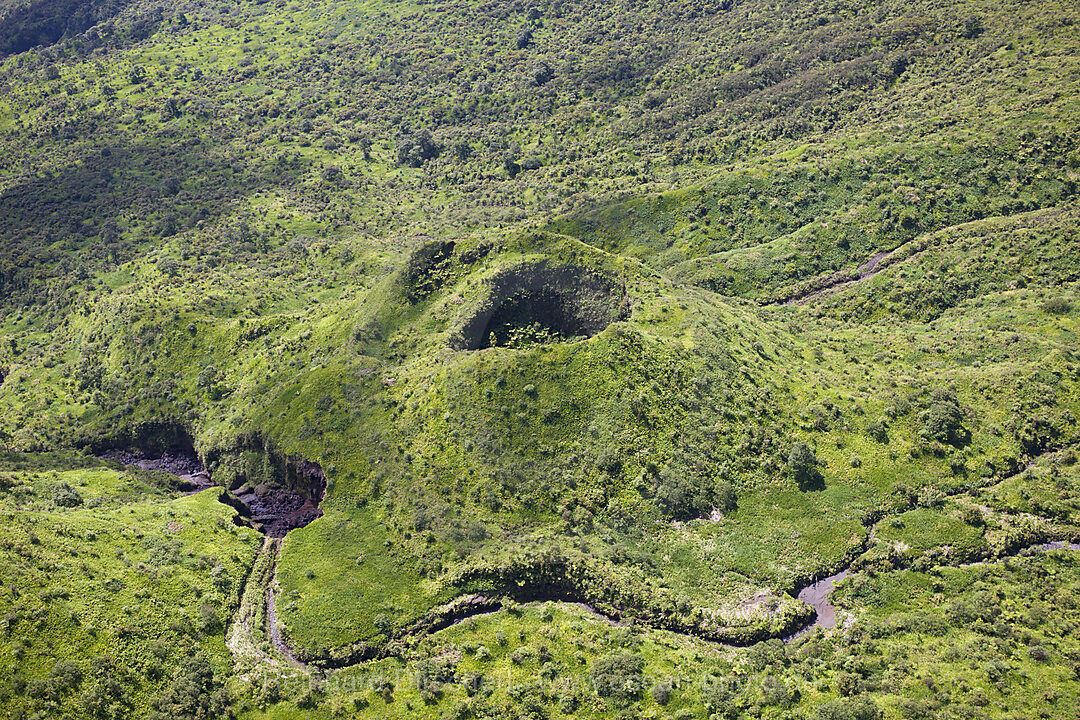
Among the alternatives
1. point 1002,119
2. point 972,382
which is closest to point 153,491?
point 972,382

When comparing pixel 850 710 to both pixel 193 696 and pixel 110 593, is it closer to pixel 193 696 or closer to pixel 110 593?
pixel 193 696

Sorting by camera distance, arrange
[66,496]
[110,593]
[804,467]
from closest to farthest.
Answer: [110,593] < [804,467] < [66,496]

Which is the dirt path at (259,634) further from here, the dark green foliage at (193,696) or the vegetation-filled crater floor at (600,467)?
the dark green foliage at (193,696)

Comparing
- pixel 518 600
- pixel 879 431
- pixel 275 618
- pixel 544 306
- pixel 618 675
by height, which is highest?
pixel 544 306

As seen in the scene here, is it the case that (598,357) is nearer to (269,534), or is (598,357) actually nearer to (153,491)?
(269,534)

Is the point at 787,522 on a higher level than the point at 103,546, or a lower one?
lower

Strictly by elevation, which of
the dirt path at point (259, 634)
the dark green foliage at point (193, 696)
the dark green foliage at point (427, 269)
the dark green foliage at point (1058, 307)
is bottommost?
the dark green foliage at point (1058, 307)

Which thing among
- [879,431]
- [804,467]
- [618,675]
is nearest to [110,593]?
[618,675]

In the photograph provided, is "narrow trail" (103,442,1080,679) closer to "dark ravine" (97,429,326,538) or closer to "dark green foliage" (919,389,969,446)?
"dark ravine" (97,429,326,538)

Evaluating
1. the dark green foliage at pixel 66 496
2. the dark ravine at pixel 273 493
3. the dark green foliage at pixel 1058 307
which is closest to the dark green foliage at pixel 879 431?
the dark green foliage at pixel 1058 307
